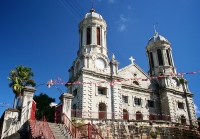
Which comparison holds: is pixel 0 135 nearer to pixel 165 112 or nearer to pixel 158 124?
pixel 158 124

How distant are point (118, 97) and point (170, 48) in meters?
17.2

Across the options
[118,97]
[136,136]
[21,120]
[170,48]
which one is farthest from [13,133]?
[170,48]

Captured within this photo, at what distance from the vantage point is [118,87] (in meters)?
28.8

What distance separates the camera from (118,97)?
92.0 feet

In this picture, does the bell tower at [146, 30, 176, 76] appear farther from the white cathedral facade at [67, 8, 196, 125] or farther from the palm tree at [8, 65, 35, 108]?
the palm tree at [8, 65, 35, 108]

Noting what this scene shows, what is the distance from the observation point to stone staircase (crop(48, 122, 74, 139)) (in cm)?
1303

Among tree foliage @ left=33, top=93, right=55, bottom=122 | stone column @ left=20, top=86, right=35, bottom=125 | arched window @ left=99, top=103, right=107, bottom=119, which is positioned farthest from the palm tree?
stone column @ left=20, top=86, right=35, bottom=125

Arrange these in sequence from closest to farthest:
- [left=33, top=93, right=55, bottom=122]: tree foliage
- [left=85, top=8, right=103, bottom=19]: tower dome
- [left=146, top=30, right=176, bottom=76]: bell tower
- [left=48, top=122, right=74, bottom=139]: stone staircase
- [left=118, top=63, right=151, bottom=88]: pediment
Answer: [left=48, top=122, right=74, bottom=139]: stone staircase → [left=33, top=93, right=55, bottom=122]: tree foliage → [left=118, top=63, right=151, bottom=88]: pediment → [left=85, top=8, right=103, bottom=19]: tower dome → [left=146, top=30, right=176, bottom=76]: bell tower

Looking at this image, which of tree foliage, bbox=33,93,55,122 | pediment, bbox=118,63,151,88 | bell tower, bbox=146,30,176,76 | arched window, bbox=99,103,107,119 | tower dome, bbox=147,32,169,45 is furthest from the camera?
tower dome, bbox=147,32,169,45

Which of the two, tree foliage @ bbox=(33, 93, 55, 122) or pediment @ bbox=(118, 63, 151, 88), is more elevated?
pediment @ bbox=(118, 63, 151, 88)

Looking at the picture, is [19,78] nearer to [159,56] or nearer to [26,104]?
[26,104]

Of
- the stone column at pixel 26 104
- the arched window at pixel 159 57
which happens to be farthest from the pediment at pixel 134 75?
the stone column at pixel 26 104

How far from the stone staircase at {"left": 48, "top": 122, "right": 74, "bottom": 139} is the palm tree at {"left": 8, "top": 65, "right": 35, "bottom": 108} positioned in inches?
567

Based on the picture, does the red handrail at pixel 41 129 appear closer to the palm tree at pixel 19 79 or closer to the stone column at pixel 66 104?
the stone column at pixel 66 104
